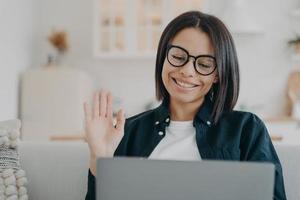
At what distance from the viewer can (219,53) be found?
141 cm

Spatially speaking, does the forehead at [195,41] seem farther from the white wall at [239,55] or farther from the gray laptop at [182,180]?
the white wall at [239,55]

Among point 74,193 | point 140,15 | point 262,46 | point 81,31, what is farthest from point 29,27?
point 74,193

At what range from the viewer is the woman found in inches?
54.7

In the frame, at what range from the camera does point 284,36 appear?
172 inches

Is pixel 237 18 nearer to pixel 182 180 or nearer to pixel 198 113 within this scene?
pixel 198 113

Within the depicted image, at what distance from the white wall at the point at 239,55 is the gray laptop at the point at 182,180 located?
3.40 m

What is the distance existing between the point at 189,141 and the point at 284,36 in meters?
3.18

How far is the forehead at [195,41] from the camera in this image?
55.7 inches

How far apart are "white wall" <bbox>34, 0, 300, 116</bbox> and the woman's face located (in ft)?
9.59

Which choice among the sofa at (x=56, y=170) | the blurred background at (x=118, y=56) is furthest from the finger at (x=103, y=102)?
the blurred background at (x=118, y=56)

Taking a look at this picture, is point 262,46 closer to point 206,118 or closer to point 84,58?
point 84,58

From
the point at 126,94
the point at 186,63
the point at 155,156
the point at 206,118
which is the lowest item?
the point at 126,94

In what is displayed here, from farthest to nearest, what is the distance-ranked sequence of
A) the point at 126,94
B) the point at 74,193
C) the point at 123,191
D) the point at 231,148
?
1. the point at 126,94
2. the point at 74,193
3. the point at 231,148
4. the point at 123,191

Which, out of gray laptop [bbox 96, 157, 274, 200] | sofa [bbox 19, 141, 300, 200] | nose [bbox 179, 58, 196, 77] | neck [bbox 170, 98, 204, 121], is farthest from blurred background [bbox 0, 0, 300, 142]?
gray laptop [bbox 96, 157, 274, 200]
